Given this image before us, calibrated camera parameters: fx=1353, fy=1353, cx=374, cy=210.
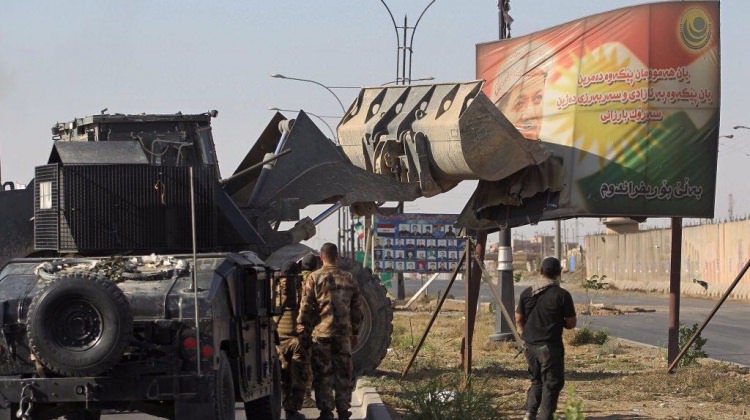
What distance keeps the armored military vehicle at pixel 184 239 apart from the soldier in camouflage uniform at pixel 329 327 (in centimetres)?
44

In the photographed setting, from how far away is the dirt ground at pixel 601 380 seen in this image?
13875 mm

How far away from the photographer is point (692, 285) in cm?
6231

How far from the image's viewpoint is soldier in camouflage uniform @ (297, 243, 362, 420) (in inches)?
504

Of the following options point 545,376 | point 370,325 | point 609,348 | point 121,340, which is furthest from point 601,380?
point 121,340

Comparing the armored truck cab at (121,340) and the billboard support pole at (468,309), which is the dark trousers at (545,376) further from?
the billboard support pole at (468,309)

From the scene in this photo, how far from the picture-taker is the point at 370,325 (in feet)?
54.5

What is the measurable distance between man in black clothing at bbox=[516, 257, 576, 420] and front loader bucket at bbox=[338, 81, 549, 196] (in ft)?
16.0

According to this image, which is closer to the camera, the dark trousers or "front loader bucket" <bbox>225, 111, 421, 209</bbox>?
the dark trousers

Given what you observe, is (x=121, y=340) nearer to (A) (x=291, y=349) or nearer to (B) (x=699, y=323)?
(A) (x=291, y=349)

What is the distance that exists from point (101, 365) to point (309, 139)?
7.55 m

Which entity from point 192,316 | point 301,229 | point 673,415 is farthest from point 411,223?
point 192,316

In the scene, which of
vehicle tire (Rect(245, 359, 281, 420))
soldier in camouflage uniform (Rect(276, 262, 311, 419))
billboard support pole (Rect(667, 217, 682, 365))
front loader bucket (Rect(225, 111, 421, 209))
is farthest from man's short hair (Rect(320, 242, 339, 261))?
billboard support pole (Rect(667, 217, 682, 365))

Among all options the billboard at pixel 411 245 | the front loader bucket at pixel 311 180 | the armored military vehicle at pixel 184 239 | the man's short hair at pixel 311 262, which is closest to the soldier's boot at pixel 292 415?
the armored military vehicle at pixel 184 239

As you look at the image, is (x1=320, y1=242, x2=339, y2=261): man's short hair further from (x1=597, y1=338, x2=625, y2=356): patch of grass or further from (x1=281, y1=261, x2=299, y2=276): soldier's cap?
(x1=597, y1=338, x2=625, y2=356): patch of grass
